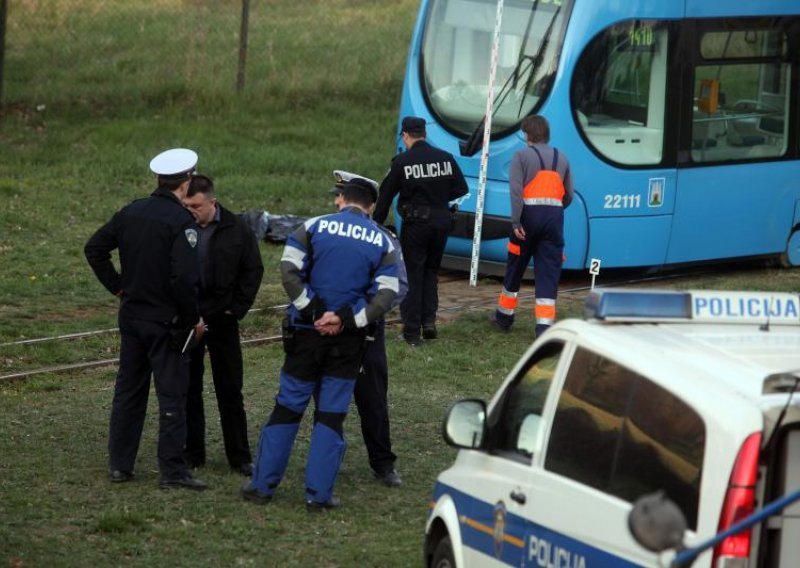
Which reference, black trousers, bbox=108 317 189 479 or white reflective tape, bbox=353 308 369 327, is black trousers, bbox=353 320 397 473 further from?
black trousers, bbox=108 317 189 479

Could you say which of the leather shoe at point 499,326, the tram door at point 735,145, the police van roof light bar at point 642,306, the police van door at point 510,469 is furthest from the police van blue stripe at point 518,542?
the tram door at point 735,145

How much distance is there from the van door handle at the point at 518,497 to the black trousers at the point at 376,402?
3.10 meters

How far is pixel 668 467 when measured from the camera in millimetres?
4660

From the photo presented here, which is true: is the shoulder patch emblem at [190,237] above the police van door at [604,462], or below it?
below

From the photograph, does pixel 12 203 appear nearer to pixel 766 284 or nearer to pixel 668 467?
pixel 766 284

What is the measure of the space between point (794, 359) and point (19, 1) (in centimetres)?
2008

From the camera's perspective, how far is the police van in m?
4.43

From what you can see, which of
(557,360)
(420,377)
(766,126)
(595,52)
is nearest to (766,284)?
(766,126)

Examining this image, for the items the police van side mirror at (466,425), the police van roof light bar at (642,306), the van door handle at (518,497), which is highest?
the police van roof light bar at (642,306)

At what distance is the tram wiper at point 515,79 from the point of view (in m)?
14.9

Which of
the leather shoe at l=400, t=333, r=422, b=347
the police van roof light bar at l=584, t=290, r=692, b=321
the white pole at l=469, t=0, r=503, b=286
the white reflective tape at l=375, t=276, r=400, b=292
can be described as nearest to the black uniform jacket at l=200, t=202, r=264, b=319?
the white reflective tape at l=375, t=276, r=400, b=292

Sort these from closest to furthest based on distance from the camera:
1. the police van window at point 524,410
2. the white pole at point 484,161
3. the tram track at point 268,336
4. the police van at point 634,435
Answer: the police van at point 634,435
the police van window at point 524,410
the tram track at point 268,336
the white pole at point 484,161

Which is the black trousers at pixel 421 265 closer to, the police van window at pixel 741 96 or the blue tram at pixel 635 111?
the blue tram at pixel 635 111

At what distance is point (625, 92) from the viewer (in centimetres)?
1526
